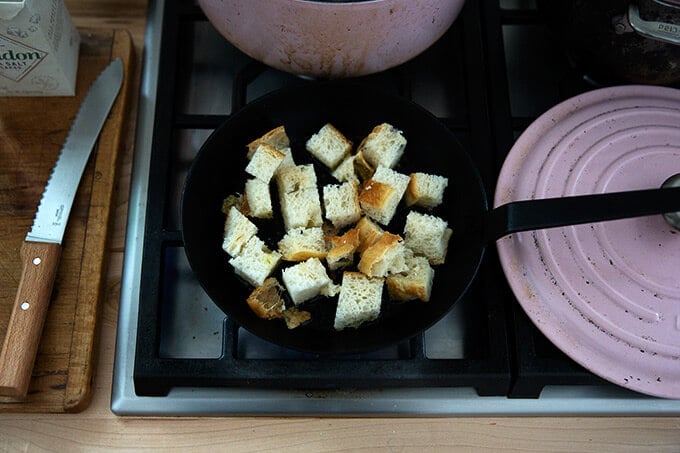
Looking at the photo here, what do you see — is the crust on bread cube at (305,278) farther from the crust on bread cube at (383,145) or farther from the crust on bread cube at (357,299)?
the crust on bread cube at (383,145)

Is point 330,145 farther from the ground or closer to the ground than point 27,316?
farther from the ground

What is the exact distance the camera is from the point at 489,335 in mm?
817

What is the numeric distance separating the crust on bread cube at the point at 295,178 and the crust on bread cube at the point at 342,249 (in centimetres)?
8

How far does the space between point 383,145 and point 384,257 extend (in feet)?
0.55

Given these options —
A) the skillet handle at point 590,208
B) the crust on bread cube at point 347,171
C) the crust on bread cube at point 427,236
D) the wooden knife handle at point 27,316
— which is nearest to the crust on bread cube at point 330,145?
the crust on bread cube at point 347,171

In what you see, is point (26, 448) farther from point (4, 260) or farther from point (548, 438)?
point (548, 438)

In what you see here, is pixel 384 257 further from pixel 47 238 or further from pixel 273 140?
pixel 47 238

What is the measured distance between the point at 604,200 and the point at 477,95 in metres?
0.26

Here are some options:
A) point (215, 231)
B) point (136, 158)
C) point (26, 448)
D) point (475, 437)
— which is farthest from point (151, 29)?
point (475, 437)

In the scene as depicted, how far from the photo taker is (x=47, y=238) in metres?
0.84

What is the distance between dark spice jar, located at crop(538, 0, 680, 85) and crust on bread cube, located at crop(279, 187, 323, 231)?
0.39 m

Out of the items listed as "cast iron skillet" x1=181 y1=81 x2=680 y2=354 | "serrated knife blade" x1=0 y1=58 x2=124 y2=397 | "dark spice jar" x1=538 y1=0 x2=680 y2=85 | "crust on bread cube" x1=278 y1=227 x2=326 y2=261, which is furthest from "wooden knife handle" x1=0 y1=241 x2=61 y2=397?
"dark spice jar" x1=538 y1=0 x2=680 y2=85

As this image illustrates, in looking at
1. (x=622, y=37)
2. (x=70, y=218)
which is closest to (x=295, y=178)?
(x=70, y=218)

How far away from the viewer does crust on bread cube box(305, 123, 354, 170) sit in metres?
0.88
